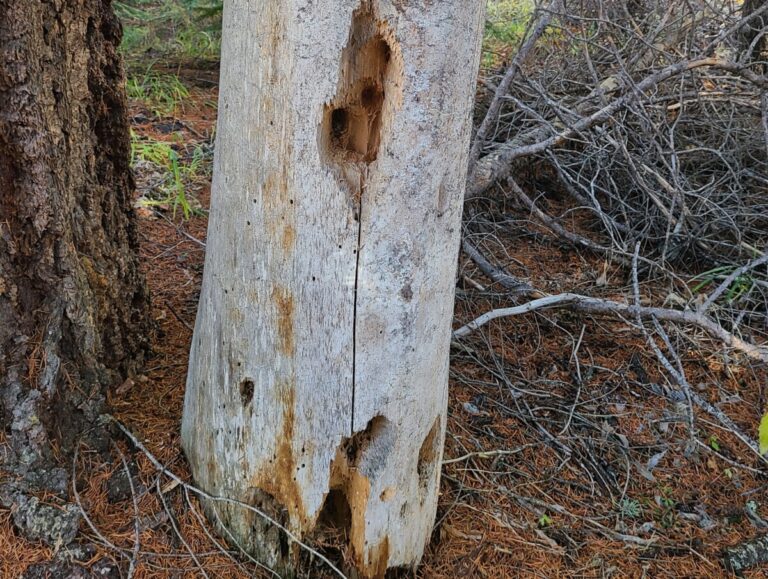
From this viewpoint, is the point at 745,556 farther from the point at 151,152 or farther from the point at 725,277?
the point at 151,152

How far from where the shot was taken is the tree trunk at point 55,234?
1.81 m

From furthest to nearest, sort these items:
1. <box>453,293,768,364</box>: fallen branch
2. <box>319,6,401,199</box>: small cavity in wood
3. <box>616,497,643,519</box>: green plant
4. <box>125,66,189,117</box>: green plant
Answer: <box>125,66,189,117</box>: green plant, <box>453,293,768,364</box>: fallen branch, <box>616,497,643,519</box>: green plant, <box>319,6,401,199</box>: small cavity in wood

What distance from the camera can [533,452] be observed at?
103 inches

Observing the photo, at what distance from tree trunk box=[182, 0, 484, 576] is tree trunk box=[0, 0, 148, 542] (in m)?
0.44

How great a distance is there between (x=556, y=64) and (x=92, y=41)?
158 inches

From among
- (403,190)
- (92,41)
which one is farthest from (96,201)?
(403,190)

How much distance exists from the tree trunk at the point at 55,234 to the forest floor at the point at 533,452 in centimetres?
14

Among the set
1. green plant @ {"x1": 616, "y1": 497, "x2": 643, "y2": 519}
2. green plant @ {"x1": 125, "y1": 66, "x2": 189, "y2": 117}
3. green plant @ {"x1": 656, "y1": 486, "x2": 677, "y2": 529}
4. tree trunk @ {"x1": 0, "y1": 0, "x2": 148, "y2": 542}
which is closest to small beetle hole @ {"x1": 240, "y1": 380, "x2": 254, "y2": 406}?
tree trunk @ {"x1": 0, "y1": 0, "x2": 148, "y2": 542}

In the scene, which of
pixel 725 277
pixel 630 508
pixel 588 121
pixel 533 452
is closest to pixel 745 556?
pixel 630 508

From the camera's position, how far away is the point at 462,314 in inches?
134

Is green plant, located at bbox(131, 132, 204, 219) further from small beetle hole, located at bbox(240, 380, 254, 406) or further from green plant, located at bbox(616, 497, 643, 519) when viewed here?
green plant, located at bbox(616, 497, 643, 519)

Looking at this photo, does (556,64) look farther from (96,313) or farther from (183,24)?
(96,313)

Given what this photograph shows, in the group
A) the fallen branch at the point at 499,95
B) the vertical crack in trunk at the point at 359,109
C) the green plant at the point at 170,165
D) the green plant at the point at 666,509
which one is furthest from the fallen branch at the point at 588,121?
the vertical crack in trunk at the point at 359,109

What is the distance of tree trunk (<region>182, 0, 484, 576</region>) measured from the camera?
58.2 inches
